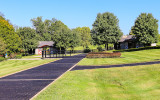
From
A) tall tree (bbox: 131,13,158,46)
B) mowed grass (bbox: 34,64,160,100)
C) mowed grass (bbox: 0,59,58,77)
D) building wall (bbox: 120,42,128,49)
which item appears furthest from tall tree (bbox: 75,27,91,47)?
mowed grass (bbox: 34,64,160,100)

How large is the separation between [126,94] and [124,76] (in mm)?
3444

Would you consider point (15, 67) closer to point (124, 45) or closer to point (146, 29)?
point (146, 29)

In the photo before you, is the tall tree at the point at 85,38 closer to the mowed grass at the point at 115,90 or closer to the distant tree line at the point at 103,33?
the distant tree line at the point at 103,33

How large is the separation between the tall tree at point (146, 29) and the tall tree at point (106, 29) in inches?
331

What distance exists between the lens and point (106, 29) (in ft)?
173

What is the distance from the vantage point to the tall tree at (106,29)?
52.4 metres

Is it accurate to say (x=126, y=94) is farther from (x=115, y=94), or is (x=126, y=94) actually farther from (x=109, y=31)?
(x=109, y=31)

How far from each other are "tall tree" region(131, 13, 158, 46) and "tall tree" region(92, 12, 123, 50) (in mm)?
8396

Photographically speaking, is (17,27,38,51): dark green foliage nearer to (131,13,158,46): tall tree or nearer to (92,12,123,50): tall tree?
(92,12,123,50): tall tree

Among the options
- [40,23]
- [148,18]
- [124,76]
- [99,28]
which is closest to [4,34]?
[99,28]

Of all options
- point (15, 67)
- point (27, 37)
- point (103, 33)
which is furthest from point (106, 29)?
point (15, 67)

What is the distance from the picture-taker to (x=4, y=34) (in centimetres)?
3694


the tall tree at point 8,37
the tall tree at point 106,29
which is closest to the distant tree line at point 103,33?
the tall tree at point 106,29

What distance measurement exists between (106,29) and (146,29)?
13.6 meters
